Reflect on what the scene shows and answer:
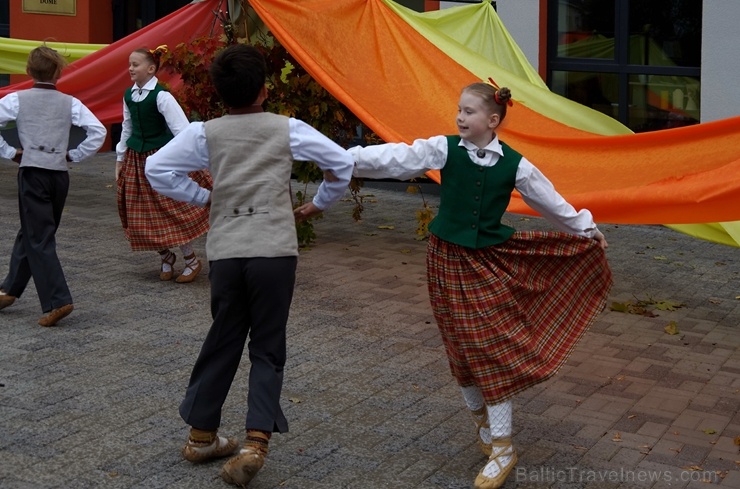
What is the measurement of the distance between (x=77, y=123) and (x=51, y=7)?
791cm

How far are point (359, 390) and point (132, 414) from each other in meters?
1.08

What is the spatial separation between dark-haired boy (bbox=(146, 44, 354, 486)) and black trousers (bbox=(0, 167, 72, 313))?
7.33 ft

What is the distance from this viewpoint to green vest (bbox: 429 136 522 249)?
4.31m

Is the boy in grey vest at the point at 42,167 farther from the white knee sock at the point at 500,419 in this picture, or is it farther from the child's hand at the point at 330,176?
the white knee sock at the point at 500,419

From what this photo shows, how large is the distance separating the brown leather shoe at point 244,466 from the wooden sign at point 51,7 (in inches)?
429

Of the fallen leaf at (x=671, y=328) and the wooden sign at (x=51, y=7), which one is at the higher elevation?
the wooden sign at (x=51, y=7)

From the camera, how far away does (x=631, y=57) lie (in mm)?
11133

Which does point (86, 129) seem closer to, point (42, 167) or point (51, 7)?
point (42, 167)

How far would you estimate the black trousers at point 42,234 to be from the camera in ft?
20.6

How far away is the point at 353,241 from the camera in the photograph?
9.22 m

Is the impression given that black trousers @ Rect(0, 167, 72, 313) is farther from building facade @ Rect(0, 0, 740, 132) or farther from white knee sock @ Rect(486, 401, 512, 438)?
building facade @ Rect(0, 0, 740, 132)

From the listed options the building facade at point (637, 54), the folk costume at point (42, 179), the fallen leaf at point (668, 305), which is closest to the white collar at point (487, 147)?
the folk costume at point (42, 179)

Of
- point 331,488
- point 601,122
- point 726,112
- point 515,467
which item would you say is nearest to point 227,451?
point 331,488

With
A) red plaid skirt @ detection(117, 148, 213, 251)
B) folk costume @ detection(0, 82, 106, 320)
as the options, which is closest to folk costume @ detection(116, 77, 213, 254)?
red plaid skirt @ detection(117, 148, 213, 251)
